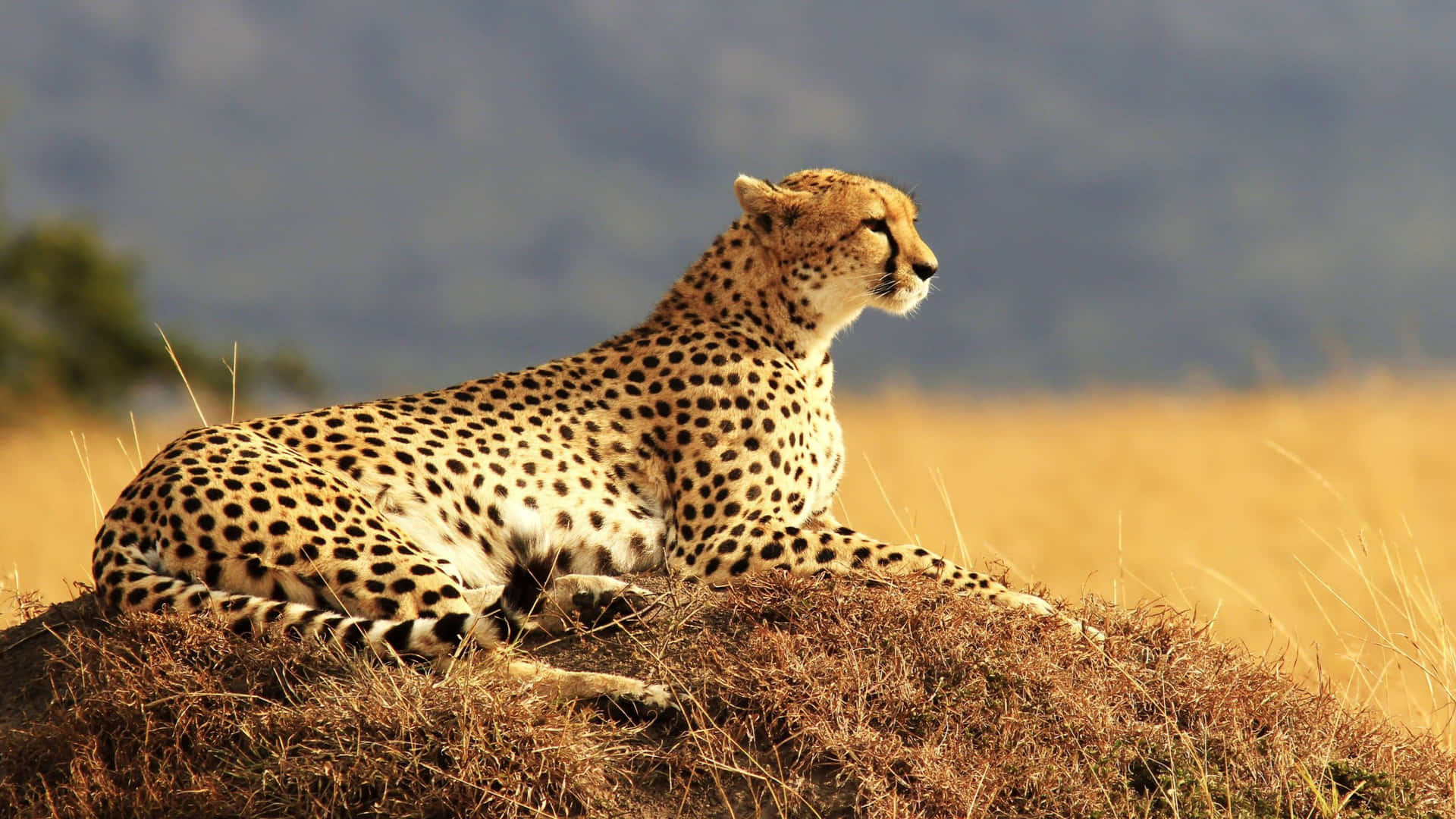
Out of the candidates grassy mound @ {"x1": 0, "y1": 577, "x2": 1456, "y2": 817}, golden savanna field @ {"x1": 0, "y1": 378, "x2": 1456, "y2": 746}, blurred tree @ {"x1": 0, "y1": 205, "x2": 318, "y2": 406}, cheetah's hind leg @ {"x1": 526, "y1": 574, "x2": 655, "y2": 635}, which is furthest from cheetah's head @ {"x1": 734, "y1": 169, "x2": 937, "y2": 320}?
blurred tree @ {"x1": 0, "y1": 205, "x2": 318, "y2": 406}

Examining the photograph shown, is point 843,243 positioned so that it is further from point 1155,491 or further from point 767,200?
point 1155,491

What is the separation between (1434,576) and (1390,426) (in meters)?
5.75

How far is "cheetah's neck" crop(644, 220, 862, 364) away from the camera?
4.93m

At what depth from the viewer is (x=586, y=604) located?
373 cm

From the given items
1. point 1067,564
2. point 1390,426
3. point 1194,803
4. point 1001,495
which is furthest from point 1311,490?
point 1194,803

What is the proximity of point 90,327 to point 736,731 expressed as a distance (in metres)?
17.8

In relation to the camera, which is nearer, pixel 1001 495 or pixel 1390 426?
pixel 1001 495

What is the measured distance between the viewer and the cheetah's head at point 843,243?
484 centimetres

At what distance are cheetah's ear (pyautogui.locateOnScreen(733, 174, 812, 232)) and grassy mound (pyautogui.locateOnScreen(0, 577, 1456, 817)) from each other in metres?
1.59

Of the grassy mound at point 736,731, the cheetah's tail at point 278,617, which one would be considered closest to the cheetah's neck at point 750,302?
the grassy mound at point 736,731

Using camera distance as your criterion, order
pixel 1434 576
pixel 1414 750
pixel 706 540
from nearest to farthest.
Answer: pixel 1414 750 < pixel 706 540 < pixel 1434 576

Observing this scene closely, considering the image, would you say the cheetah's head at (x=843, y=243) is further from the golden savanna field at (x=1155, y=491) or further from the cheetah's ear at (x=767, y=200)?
the golden savanna field at (x=1155, y=491)

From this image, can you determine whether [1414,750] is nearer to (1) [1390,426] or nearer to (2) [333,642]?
(2) [333,642]

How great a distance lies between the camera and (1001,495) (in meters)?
15.0
